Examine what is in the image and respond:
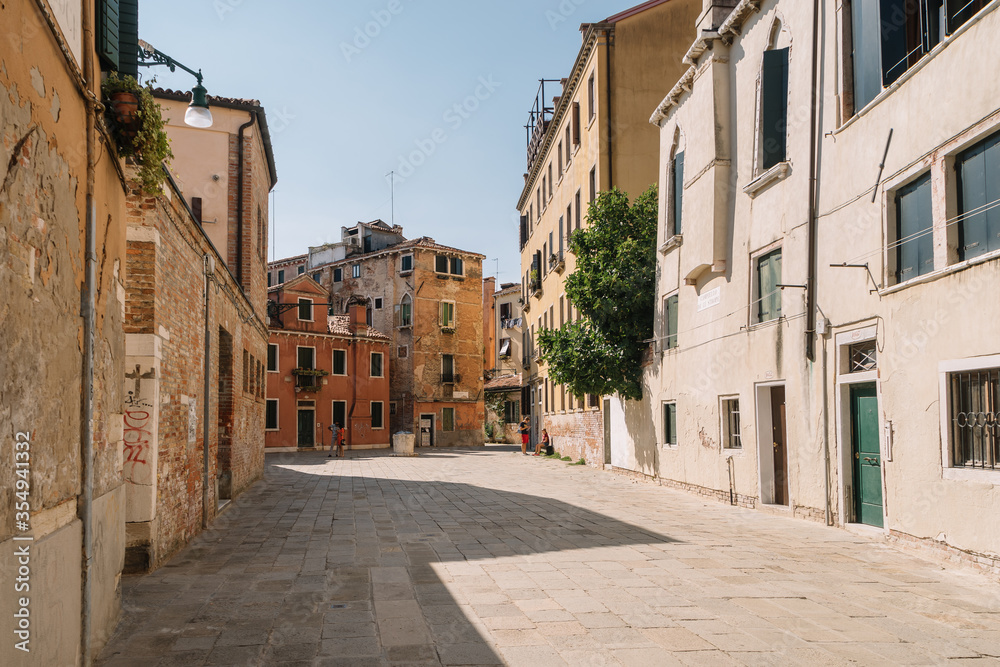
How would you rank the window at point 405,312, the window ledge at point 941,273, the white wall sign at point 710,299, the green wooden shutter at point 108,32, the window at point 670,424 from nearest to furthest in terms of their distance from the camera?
the green wooden shutter at point 108,32 < the window ledge at point 941,273 < the white wall sign at point 710,299 < the window at point 670,424 < the window at point 405,312

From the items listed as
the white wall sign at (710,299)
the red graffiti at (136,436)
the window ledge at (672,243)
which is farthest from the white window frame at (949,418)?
the window ledge at (672,243)

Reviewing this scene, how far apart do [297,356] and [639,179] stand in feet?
68.6

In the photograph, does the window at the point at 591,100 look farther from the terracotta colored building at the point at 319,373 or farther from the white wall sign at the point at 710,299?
the terracotta colored building at the point at 319,373

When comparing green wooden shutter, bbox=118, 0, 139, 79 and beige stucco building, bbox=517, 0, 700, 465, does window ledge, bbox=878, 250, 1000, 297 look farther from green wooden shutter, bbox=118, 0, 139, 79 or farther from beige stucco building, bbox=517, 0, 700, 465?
beige stucco building, bbox=517, 0, 700, 465

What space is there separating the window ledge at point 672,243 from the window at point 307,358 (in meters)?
24.4

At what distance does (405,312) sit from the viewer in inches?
1796

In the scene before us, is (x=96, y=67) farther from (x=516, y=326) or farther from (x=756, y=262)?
(x=516, y=326)

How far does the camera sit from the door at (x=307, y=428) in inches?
1475

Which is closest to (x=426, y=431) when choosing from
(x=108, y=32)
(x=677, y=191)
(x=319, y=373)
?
(x=319, y=373)

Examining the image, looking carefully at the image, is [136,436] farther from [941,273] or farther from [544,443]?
[544,443]

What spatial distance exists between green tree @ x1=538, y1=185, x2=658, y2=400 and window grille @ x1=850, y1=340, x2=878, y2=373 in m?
8.19

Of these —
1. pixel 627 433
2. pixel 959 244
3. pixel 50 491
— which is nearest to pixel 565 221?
pixel 627 433

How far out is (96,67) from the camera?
5223 millimetres

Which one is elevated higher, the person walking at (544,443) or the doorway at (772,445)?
the doorway at (772,445)
